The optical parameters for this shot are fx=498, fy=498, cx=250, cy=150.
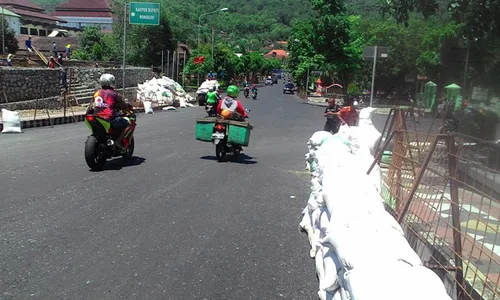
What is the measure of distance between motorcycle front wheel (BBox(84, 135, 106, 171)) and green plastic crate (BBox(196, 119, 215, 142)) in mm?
2292

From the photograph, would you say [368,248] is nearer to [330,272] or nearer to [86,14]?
[330,272]

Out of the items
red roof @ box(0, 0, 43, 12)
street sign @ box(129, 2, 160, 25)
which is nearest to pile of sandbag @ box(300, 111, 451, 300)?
street sign @ box(129, 2, 160, 25)

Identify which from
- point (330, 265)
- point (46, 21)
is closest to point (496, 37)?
point (330, 265)

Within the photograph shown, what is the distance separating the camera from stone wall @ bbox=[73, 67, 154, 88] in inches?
1074

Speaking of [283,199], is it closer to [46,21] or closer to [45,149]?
[45,149]

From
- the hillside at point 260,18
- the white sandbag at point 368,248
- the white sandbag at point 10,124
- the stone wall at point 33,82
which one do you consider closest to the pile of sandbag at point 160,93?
the stone wall at point 33,82

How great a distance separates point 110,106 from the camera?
8.85 m

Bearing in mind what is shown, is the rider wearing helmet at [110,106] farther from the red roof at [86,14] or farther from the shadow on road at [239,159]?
the red roof at [86,14]

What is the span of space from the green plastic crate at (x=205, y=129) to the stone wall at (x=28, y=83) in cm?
1342

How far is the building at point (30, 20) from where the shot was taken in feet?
211

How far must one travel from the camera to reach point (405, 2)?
1418 cm

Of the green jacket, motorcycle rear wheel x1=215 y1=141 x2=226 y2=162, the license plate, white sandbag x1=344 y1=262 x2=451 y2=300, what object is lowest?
motorcycle rear wheel x1=215 y1=141 x2=226 y2=162

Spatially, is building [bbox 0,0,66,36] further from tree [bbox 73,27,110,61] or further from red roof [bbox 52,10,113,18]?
red roof [bbox 52,10,113,18]

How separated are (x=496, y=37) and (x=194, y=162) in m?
9.78
